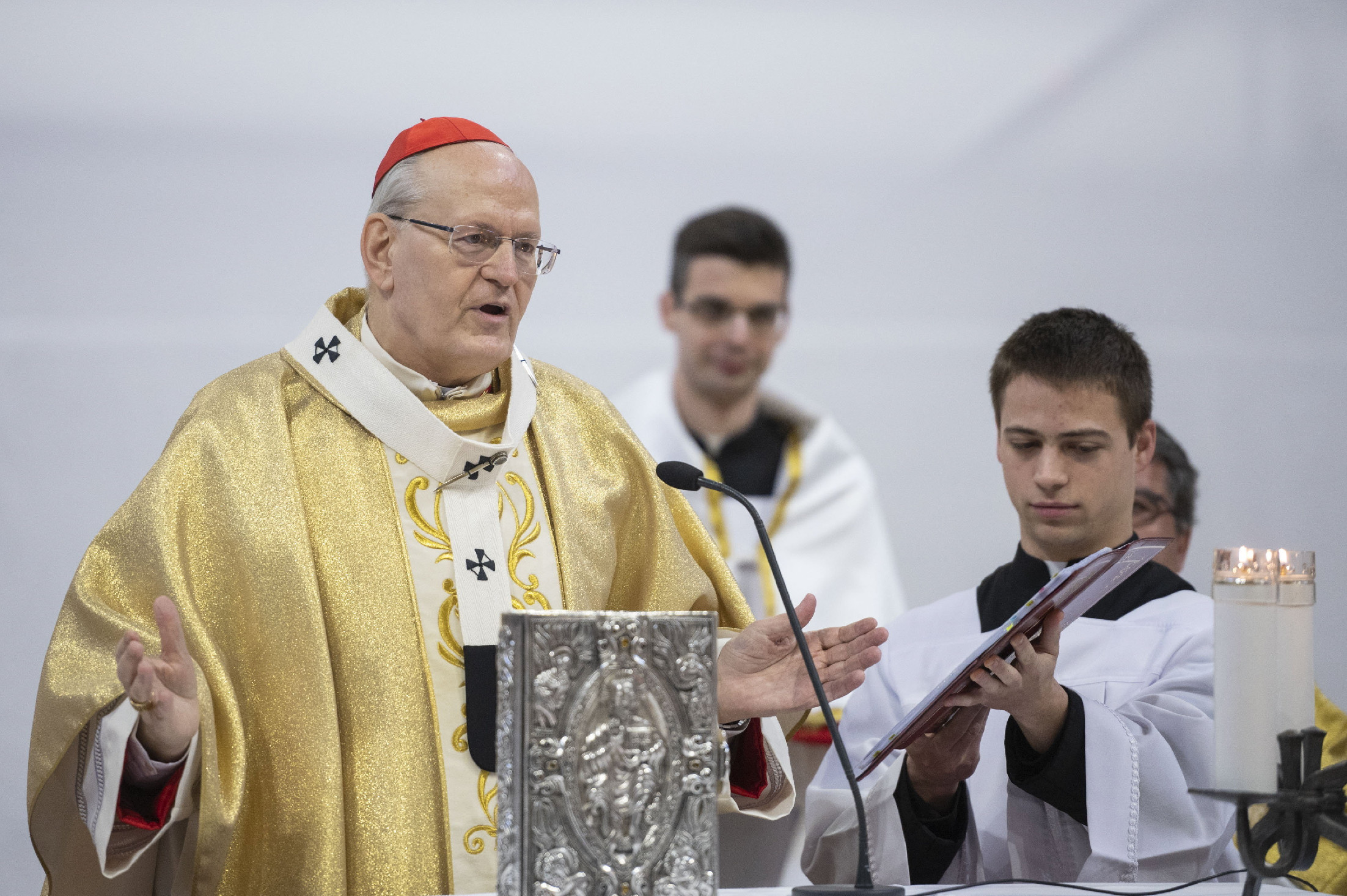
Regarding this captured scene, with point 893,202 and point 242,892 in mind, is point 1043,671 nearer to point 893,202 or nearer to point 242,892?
point 242,892

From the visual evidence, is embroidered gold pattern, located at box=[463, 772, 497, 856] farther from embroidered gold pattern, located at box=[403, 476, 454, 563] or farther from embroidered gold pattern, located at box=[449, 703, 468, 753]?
embroidered gold pattern, located at box=[403, 476, 454, 563]

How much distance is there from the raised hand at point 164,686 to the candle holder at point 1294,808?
5.56 ft

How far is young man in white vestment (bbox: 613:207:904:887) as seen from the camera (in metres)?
5.25

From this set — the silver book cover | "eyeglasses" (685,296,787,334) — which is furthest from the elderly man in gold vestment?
"eyeglasses" (685,296,787,334)

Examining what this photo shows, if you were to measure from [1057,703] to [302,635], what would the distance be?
5.20 feet

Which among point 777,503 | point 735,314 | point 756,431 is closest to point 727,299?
point 735,314

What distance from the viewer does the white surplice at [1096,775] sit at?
2936mm

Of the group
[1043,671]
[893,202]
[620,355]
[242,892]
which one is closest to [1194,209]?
[893,202]

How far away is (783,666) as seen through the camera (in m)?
2.78

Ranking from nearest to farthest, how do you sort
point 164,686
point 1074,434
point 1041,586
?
1. point 164,686
2. point 1074,434
3. point 1041,586

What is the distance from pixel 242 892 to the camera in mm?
2742

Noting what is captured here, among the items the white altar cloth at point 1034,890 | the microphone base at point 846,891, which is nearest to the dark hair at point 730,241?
the white altar cloth at point 1034,890

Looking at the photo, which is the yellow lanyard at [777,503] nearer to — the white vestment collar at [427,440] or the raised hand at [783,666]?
the white vestment collar at [427,440]

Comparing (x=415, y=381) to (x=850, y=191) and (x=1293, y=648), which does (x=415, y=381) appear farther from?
(x=850, y=191)
